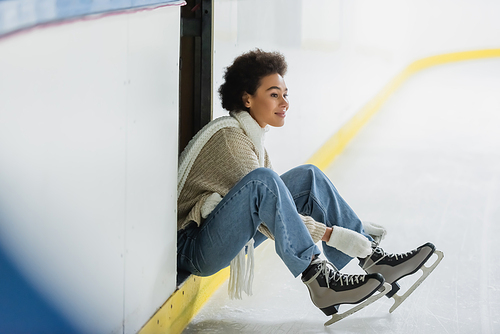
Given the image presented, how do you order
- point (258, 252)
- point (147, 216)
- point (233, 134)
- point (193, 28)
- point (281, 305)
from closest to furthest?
point (147, 216) → point (233, 134) → point (281, 305) → point (193, 28) → point (258, 252)

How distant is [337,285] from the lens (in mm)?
1527

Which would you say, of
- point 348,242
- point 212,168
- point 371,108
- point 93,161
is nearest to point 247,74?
point 212,168

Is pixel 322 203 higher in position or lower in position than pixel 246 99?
lower

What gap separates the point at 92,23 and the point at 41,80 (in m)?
0.19

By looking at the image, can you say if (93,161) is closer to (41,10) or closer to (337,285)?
(41,10)

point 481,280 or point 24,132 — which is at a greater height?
point 24,132

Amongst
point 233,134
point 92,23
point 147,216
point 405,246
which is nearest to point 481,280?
point 405,246

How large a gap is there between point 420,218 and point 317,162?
4.09 feet

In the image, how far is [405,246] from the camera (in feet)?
8.30

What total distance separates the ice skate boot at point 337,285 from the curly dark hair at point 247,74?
25.7 inches

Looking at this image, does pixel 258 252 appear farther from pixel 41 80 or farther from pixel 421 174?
pixel 421 174

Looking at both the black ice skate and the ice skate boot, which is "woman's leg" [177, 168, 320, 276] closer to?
the ice skate boot

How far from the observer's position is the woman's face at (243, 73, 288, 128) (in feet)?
6.14

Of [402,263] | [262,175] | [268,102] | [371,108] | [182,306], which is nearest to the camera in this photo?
[262,175]
